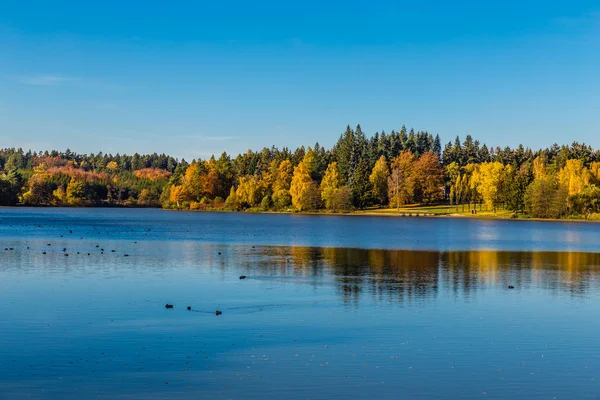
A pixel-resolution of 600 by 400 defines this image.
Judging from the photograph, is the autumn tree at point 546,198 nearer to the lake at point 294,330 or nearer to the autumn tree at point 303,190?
→ the autumn tree at point 303,190

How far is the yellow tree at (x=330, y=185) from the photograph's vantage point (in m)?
174

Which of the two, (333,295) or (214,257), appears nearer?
(333,295)

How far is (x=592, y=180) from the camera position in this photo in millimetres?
149500

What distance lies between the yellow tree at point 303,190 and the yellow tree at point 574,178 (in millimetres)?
60518

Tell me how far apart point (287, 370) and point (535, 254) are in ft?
150

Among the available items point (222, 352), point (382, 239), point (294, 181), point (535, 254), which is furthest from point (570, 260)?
point (294, 181)

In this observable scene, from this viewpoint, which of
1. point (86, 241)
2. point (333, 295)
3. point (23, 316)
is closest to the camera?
point (23, 316)

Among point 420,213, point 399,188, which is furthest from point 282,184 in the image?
point 420,213

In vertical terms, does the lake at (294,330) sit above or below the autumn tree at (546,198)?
below

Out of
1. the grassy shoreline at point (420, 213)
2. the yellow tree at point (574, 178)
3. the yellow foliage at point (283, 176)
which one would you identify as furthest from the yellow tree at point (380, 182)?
the yellow tree at point (574, 178)

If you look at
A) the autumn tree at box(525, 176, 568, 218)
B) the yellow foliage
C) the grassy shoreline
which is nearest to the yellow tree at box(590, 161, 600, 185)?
the autumn tree at box(525, 176, 568, 218)

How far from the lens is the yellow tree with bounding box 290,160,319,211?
178000mm

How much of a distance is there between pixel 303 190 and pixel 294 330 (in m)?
154

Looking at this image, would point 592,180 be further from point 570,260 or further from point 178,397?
point 178,397
